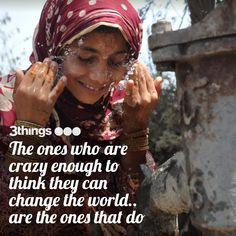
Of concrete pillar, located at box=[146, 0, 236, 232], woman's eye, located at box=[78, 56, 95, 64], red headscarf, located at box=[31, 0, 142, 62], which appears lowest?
concrete pillar, located at box=[146, 0, 236, 232]

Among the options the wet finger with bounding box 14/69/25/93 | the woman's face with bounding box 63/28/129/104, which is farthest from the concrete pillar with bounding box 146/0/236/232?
the wet finger with bounding box 14/69/25/93

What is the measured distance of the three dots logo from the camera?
7.21 ft

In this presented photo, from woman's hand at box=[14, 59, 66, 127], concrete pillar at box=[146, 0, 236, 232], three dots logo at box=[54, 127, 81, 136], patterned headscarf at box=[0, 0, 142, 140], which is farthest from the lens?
three dots logo at box=[54, 127, 81, 136]

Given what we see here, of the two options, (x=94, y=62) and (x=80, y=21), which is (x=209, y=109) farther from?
(x=80, y=21)

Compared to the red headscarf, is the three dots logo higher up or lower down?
lower down

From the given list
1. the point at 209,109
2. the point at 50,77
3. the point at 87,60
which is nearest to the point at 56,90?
the point at 50,77

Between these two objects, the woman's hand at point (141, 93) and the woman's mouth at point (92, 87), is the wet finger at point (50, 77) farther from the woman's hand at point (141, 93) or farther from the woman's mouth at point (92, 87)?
the woman's hand at point (141, 93)

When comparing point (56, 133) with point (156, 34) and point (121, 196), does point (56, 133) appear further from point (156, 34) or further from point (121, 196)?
point (156, 34)

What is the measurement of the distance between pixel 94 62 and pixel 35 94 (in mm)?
259

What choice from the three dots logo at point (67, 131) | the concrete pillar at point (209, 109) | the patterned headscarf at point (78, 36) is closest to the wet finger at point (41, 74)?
the patterned headscarf at point (78, 36)

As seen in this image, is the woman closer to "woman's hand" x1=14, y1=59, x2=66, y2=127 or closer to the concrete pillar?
"woman's hand" x1=14, y1=59, x2=66, y2=127

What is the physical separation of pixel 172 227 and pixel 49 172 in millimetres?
557

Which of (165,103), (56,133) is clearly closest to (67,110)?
(56,133)

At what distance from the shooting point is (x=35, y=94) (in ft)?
6.40
